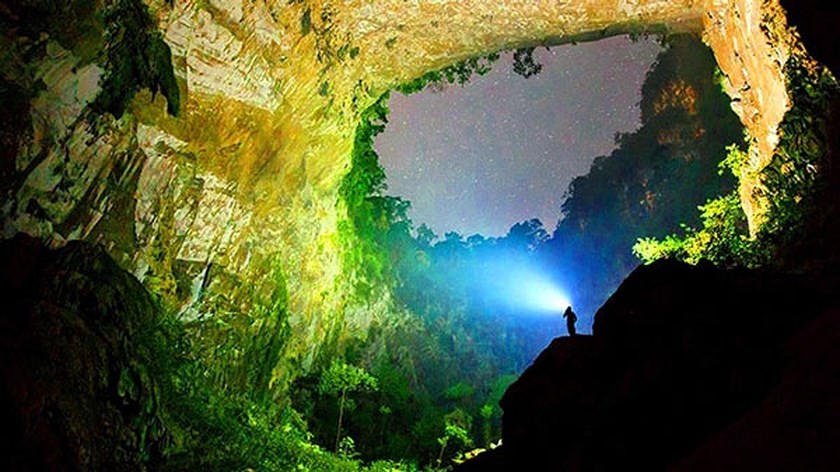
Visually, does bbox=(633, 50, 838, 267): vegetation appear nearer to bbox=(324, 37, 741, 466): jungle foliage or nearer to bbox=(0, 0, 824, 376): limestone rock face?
bbox=(0, 0, 824, 376): limestone rock face

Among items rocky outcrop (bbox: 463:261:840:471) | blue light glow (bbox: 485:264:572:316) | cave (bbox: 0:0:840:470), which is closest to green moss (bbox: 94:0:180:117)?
cave (bbox: 0:0:840:470)

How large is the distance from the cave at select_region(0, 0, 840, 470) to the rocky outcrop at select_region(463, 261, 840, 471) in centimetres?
3

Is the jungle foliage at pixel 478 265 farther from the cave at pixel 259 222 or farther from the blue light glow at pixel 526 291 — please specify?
the cave at pixel 259 222

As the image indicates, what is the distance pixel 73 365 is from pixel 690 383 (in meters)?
6.18

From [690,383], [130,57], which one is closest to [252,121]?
[130,57]

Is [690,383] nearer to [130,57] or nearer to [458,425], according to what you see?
[130,57]

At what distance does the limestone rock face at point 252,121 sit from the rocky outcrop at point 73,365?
73 cm

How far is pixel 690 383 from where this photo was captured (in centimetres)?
409

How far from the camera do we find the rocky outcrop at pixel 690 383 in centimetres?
316

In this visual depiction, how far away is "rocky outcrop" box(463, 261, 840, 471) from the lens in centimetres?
316

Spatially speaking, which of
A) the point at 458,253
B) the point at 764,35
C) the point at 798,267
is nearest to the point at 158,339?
the point at 798,267

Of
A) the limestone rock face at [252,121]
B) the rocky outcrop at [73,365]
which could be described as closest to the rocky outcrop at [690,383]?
the rocky outcrop at [73,365]

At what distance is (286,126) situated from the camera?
1222 centimetres

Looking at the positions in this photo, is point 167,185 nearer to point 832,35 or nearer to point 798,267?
point 798,267
